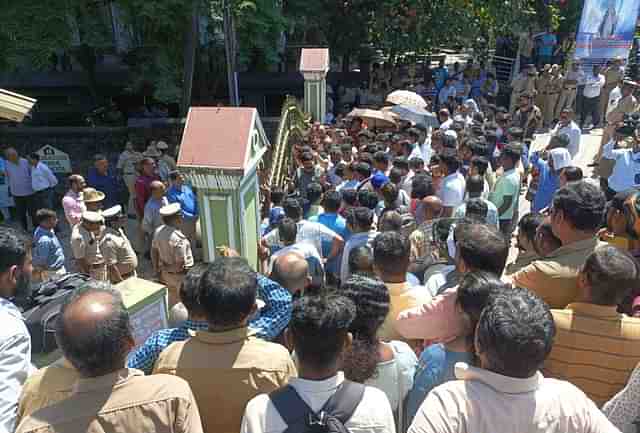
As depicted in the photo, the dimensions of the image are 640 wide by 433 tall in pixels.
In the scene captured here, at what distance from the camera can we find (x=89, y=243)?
5168 mm

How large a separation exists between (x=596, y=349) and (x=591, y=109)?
11.2 metres

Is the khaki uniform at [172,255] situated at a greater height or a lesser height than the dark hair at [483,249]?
lesser

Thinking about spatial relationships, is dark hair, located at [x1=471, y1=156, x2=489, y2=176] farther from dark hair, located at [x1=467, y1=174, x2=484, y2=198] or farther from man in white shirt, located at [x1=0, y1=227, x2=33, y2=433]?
man in white shirt, located at [x1=0, y1=227, x2=33, y2=433]

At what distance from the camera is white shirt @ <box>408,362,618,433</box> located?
1699 mm

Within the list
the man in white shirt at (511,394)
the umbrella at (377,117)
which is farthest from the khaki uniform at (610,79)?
the man in white shirt at (511,394)

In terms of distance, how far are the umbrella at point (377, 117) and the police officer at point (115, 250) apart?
211 inches

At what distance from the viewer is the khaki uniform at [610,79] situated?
11.1m

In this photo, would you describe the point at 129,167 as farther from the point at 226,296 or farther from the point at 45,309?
the point at 226,296

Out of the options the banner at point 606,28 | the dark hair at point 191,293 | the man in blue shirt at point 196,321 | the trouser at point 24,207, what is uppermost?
the banner at point 606,28

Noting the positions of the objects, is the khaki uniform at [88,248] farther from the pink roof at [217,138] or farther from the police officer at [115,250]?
the pink roof at [217,138]

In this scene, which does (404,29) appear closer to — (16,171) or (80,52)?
(80,52)

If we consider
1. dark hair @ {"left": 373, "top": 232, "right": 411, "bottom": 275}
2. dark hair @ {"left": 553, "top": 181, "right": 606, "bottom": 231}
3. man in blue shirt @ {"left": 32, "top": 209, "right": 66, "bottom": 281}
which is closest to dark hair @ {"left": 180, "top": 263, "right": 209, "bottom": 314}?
dark hair @ {"left": 373, "top": 232, "right": 411, "bottom": 275}

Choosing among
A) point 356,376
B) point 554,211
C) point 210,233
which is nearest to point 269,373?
point 356,376

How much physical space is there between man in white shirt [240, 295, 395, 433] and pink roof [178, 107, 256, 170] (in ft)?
7.81
